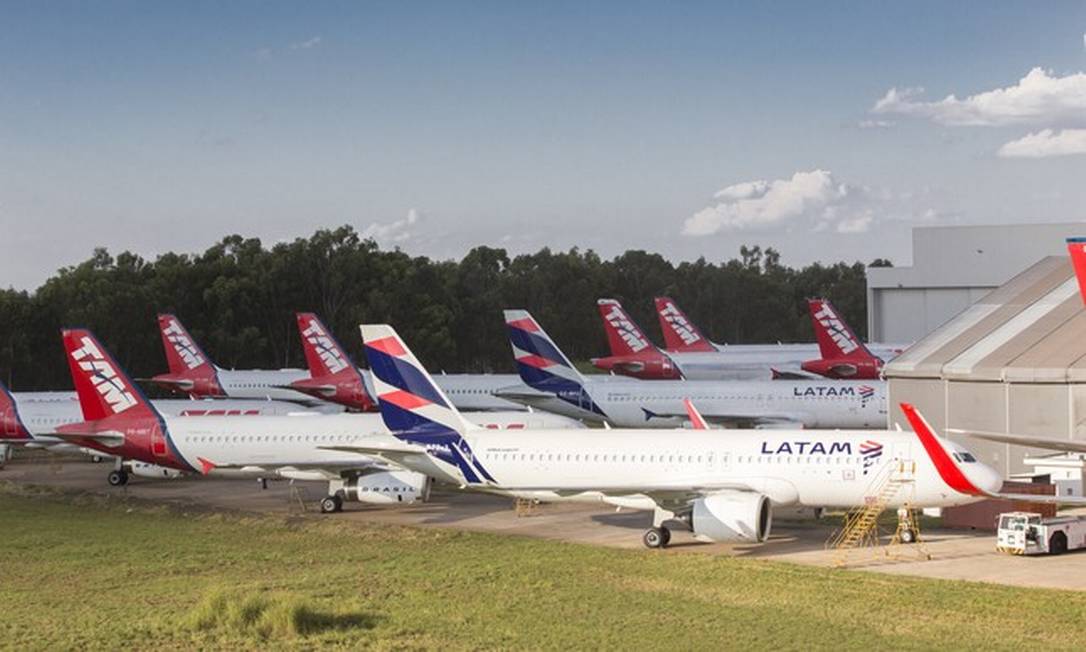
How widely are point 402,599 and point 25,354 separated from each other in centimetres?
9054

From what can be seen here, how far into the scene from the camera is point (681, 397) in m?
76.0

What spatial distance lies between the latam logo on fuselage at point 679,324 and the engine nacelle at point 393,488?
58124 mm

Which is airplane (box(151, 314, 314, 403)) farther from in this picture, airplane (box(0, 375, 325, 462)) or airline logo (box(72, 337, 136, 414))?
airline logo (box(72, 337, 136, 414))

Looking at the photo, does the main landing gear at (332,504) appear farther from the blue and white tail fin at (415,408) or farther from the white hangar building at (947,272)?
the white hangar building at (947,272)

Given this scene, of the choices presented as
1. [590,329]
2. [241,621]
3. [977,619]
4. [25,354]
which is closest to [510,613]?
[241,621]

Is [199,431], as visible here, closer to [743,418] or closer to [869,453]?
[869,453]

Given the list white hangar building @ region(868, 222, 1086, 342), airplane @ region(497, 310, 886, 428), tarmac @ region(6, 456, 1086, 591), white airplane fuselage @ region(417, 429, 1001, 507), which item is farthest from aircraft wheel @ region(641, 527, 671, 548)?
white hangar building @ region(868, 222, 1086, 342)

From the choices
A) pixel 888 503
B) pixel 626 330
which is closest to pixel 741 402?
pixel 626 330

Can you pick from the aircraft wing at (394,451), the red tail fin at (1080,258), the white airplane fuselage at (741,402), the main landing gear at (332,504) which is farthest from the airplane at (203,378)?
the red tail fin at (1080,258)

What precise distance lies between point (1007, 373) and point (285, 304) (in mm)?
91309

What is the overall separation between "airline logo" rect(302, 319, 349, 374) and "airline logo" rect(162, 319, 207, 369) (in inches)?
452

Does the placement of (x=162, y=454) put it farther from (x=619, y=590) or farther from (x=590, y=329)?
(x=590, y=329)

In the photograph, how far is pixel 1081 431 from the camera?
147 feet

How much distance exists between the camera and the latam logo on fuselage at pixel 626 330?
9644 centimetres
